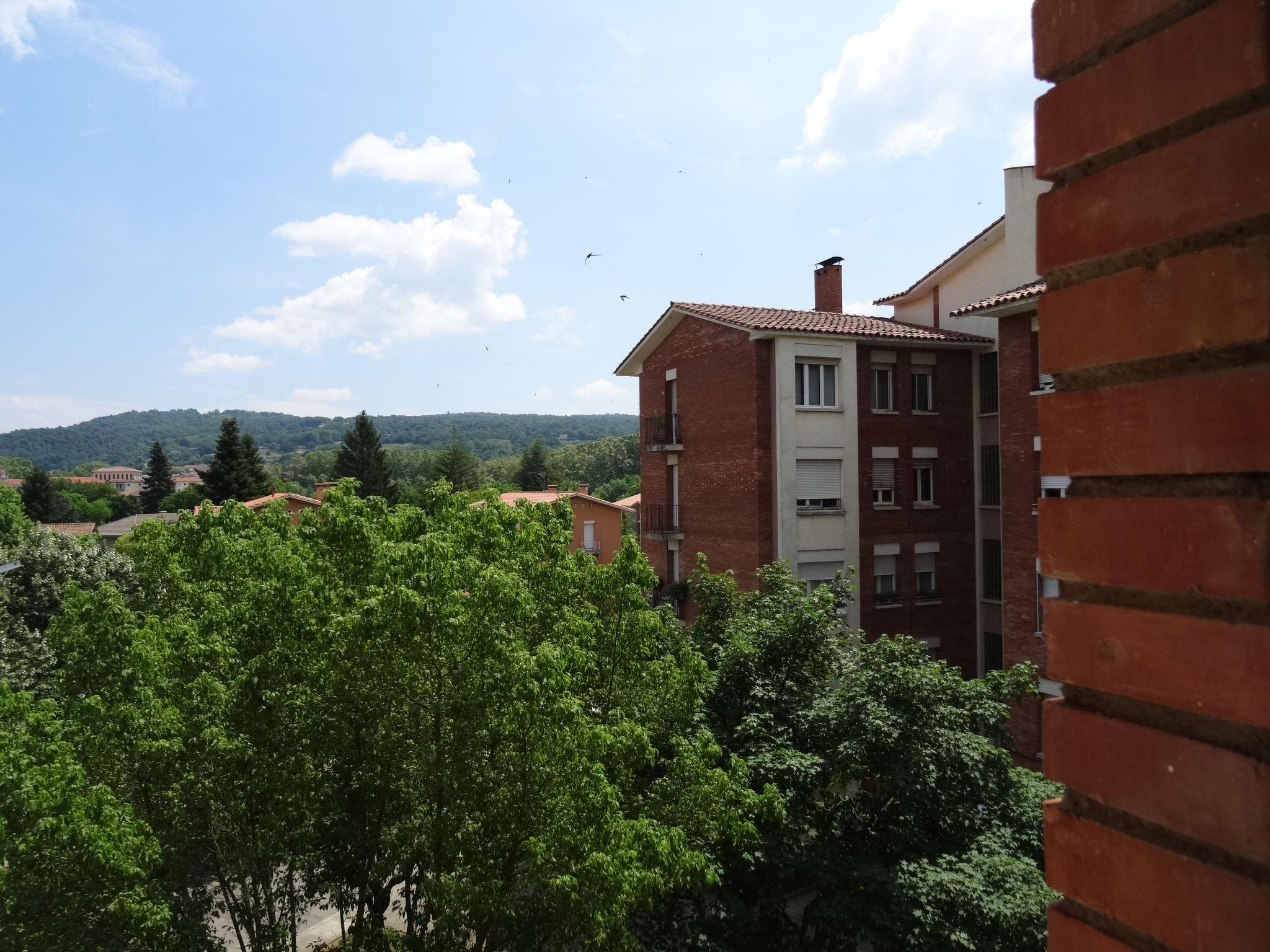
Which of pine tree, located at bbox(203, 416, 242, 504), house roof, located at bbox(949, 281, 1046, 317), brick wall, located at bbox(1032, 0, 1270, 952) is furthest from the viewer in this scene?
pine tree, located at bbox(203, 416, 242, 504)

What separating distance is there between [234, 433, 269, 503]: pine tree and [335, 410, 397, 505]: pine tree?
305 inches

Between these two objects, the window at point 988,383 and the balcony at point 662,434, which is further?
the balcony at point 662,434

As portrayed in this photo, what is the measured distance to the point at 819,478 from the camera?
968 inches

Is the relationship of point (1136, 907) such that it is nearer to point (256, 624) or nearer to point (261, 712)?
point (261, 712)

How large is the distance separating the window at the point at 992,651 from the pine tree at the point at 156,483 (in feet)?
311

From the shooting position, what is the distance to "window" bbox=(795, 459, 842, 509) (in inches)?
962

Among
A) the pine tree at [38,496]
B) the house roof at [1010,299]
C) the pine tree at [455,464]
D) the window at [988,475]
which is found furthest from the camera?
the pine tree at [38,496]

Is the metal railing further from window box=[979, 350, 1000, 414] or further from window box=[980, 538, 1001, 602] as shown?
window box=[980, 538, 1001, 602]

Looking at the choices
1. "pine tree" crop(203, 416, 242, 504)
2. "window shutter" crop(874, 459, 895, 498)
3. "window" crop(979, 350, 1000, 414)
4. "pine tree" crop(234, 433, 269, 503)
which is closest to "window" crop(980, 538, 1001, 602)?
"window shutter" crop(874, 459, 895, 498)

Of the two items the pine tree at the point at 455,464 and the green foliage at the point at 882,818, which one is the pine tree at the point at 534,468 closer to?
the pine tree at the point at 455,464

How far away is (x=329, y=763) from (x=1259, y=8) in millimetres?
11595

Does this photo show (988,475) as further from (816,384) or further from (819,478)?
(816,384)

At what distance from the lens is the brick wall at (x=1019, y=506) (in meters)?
19.5

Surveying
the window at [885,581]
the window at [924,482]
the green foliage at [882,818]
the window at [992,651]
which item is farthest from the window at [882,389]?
the green foliage at [882,818]
